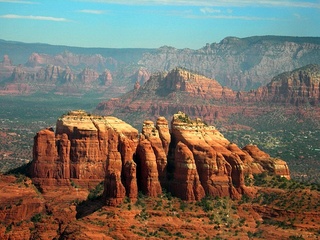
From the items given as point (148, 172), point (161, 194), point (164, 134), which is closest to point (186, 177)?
point (161, 194)

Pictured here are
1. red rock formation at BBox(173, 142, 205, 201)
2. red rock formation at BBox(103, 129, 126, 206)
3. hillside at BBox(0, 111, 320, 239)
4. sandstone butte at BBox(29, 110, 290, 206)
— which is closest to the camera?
hillside at BBox(0, 111, 320, 239)

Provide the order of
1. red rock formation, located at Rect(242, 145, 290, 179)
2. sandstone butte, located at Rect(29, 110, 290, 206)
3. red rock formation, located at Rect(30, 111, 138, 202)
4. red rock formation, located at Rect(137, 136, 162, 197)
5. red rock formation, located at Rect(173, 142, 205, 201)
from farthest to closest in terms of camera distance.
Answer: red rock formation, located at Rect(30, 111, 138, 202)
red rock formation, located at Rect(242, 145, 290, 179)
red rock formation, located at Rect(137, 136, 162, 197)
sandstone butte, located at Rect(29, 110, 290, 206)
red rock formation, located at Rect(173, 142, 205, 201)

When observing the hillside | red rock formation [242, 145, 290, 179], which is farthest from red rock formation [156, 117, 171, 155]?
red rock formation [242, 145, 290, 179]

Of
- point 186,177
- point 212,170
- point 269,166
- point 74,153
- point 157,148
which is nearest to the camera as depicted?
point 186,177

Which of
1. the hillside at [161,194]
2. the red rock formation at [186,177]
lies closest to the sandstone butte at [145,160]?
the red rock formation at [186,177]

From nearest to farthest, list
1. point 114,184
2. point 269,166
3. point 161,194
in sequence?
point 114,184 → point 161,194 → point 269,166

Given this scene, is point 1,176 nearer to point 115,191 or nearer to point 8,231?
point 8,231

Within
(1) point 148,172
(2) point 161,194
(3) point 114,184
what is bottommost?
(2) point 161,194

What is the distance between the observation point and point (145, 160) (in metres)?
104

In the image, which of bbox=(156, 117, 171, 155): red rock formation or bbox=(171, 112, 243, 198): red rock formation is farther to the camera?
bbox=(156, 117, 171, 155): red rock formation

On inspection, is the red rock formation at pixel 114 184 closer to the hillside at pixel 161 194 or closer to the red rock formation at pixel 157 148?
the hillside at pixel 161 194

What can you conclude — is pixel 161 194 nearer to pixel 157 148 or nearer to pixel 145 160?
pixel 145 160

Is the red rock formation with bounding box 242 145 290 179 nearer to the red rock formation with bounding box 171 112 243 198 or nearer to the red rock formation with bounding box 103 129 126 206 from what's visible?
the red rock formation with bounding box 171 112 243 198

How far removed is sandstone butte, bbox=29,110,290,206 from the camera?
10381 centimetres
